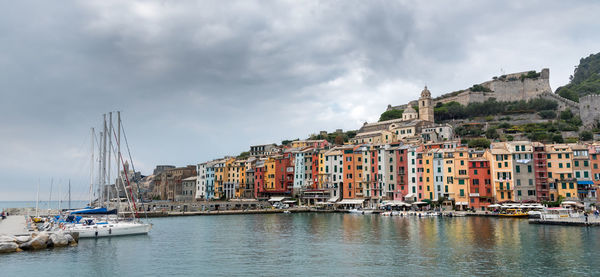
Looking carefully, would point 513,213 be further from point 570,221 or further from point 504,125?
point 504,125

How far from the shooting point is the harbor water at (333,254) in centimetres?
3011

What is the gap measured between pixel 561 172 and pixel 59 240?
2856 inches

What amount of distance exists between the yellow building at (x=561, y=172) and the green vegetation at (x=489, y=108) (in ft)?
176

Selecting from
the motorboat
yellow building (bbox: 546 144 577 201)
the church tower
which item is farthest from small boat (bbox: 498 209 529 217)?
the church tower

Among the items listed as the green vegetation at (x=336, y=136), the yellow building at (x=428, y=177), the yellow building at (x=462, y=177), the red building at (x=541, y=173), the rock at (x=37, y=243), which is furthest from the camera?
the green vegetation at (x=336, y=136)

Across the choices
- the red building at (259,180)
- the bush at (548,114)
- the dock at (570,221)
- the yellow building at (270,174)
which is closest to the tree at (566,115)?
the bush at (548,114)

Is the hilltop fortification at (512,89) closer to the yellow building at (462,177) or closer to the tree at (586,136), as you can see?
the tree at (586,136)

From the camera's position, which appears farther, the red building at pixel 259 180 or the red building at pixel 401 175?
the red building at pixel 259 180

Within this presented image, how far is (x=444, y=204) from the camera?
79438 millimetres

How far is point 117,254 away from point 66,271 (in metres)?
7.34

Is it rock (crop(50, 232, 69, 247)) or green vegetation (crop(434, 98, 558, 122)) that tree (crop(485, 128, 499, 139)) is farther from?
rock (crop(50, 232, 69, 247))

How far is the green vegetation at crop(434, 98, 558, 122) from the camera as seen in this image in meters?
122

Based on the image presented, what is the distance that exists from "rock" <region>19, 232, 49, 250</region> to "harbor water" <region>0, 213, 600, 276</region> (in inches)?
56.3

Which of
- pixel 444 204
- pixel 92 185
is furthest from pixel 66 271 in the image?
pixel 444 204
